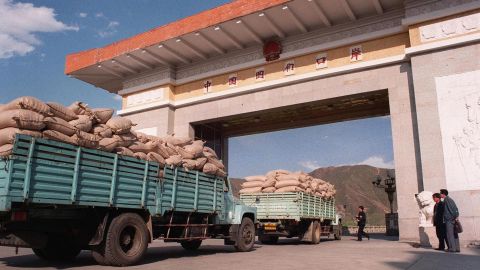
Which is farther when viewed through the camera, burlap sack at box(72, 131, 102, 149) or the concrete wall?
the concrete wall

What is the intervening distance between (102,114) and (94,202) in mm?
1722

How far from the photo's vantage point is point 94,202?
275 inches

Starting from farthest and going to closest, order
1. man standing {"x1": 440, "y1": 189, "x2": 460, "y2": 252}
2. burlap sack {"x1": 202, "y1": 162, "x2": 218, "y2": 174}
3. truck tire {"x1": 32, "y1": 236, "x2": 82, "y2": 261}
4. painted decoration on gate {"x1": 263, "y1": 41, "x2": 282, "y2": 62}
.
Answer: painted decoration on gate {"x1": 263, "y1": 41, "x2": 282, "y2": 62}, man standing {"x1": 440, "y1": 189, "x2": 460, "y2": 252}, burlap sack {"x1": 202, "y1": 162, "x2": 218, "y2": 174}, truck tire {"x1": 32, "y1": 236, "x2": 82, "y2": 261}

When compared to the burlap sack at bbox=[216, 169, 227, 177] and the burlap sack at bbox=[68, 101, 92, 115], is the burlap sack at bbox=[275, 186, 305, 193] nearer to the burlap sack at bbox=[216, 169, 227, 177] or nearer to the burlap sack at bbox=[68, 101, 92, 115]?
the burlap sack at bbox=[216, 169, 227, 177]

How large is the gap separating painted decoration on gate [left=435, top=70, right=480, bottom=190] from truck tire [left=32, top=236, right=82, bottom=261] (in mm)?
11657

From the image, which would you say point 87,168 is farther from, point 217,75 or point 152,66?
point 152,66

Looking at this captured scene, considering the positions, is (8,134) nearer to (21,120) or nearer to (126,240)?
(21,120)

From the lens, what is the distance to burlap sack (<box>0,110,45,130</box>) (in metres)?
6.11

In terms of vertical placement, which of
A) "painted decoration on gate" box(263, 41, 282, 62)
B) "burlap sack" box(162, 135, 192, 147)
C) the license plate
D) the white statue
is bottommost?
the license plate

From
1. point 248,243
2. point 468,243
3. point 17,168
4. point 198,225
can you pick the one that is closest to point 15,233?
point 17,168

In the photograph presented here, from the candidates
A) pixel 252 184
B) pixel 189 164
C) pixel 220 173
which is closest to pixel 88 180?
pixel 189 164

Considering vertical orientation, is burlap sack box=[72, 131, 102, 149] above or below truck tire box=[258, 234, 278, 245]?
above

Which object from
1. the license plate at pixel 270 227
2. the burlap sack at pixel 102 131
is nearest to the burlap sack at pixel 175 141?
the burlap sack at pixel 102 131

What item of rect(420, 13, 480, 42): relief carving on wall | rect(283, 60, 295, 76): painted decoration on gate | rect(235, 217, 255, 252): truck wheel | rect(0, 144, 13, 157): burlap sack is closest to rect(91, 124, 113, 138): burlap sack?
rect(0, 144, 13, 157): burlap sack
